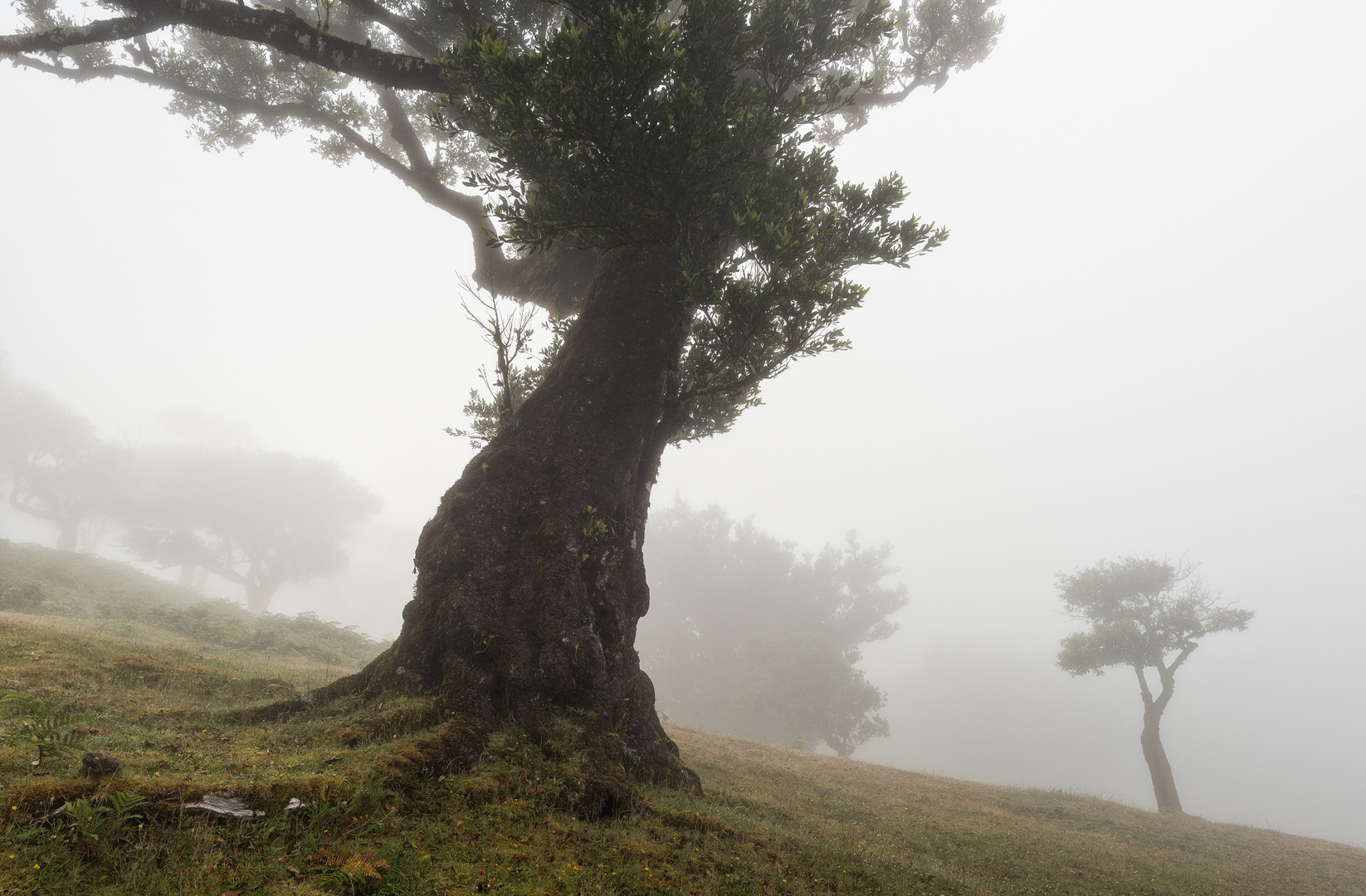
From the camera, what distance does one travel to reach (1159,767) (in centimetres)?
2697

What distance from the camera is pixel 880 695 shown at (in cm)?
4441

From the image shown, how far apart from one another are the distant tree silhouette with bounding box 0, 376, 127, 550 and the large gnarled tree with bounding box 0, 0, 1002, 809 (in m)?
54.1

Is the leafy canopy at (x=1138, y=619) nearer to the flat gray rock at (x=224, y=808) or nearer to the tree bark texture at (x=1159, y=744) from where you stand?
the tree bark texture at (x=1159, y=744)

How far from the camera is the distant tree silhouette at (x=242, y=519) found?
50188mm

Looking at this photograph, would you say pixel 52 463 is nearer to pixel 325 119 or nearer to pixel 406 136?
pixel 325 119

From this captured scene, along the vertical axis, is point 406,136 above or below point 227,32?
above

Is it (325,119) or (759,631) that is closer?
(325,119)

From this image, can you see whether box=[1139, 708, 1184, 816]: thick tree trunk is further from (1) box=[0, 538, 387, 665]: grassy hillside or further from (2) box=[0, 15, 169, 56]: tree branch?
(2) box=[0, 15, 169, 56]: tree branch

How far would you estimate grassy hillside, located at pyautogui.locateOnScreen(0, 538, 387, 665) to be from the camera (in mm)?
17250

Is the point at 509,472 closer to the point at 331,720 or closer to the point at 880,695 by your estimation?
the point at 331,720

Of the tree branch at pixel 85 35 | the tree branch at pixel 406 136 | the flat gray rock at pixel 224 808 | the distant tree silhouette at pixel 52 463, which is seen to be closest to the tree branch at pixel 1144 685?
the flat gray rock at pixel 224 808

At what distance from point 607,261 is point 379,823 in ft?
33.6

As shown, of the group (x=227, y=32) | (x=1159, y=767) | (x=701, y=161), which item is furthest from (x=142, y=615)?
(x=1159, y=767)

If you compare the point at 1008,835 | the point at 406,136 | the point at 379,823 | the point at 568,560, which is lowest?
the point at 1008,835
